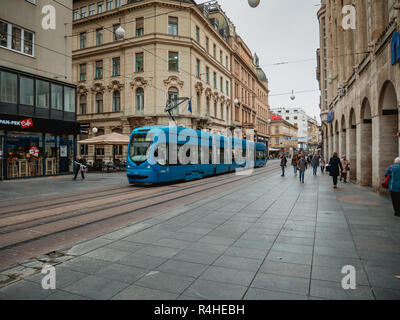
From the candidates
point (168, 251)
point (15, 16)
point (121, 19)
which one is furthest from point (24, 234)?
point (121, 19)

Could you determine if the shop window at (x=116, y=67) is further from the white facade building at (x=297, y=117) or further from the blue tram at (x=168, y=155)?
the white facade building at (x=297, y=117)

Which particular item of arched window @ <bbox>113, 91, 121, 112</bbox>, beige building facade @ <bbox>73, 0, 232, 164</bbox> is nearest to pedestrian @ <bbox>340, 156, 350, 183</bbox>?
beige building facade @ <bbox>73, 0, 232, 164</bbox>

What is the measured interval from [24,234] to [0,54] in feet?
47.2

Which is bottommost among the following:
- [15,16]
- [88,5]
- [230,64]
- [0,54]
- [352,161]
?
[352,161]

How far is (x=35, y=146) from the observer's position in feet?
58.5

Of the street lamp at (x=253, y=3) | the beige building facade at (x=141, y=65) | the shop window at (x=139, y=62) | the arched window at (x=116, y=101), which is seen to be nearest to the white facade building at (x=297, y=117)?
the beige building facade at (x=141, y=65)

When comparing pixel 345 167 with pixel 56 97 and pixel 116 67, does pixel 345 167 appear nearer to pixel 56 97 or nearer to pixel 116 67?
pixel 56 97

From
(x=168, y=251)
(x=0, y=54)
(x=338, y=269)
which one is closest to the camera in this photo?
(x=338, y=269)

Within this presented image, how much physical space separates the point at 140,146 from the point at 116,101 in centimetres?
1938

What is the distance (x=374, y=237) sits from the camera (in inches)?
215

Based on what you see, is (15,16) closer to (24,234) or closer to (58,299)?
(24,234)

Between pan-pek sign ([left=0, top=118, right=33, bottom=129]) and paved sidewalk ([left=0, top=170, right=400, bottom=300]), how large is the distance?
12980 mm

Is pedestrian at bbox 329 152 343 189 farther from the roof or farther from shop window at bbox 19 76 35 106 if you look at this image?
the roof

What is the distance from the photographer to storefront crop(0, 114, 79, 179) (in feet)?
52.5
